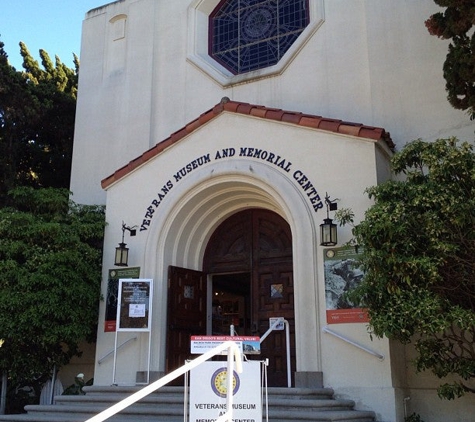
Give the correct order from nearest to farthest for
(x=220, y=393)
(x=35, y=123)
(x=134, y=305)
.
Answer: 1. (x=220, y=393)
2. (x=134, y=305)
3. (x=35, y=123)

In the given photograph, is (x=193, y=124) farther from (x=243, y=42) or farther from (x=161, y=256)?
(x=243, y=42)

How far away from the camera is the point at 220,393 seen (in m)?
6.17

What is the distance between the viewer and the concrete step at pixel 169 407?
8094mm

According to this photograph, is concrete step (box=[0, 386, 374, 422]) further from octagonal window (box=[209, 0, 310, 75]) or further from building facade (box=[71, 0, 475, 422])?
octagonal window (box=[209, 0, 310, 75])

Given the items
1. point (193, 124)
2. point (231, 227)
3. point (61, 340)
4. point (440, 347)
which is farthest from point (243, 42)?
point (440, 347)

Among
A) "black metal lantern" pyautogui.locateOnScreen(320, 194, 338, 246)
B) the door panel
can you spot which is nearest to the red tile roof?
"black metal lantern" pyautogui.locateOnScreen(320, 194, 338, 246)

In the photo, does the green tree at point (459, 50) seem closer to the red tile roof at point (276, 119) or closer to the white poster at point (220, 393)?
the red tile roof at point (276, 119)

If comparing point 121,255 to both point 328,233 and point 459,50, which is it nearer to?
point 328,233

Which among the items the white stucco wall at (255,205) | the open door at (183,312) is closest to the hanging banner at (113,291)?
the white stucco wall at (255,205)

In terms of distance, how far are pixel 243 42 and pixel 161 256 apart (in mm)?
6278

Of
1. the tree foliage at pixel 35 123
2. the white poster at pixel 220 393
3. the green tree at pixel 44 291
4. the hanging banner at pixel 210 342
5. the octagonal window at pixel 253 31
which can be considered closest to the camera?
the white poster at pixel 220 393

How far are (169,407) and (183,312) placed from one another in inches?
109

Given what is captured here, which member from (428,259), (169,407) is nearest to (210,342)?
(169,407)

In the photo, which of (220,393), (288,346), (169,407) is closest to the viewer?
(220,393)
